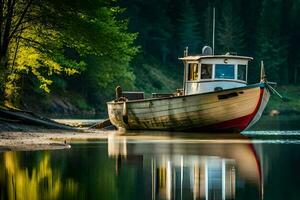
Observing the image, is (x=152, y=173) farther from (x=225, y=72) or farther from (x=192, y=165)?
(x=225, y=72)

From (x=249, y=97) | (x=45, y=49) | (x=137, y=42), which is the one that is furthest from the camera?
(x=137, y=42)

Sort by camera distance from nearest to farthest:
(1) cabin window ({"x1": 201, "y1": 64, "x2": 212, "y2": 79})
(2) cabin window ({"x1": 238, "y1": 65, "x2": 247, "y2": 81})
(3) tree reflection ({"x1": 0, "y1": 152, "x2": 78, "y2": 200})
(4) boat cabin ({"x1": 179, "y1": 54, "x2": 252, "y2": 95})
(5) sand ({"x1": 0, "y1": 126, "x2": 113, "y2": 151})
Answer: (3) tree reflection ({"x1": 0, "y1": 152, "x2": 78, "y2": 200}) → (5) sand ({"x1": 0, "y1": 126, "x2": 113, "y2": 151}) → (4) boat cabin ({"x1": 179, "y1": 54, "x2": 252, "y2": 95}) → (1) cabin window ({"x1": 201, "y1": 64, "x2": 212, "y2": 79}) → (2) cabin window ({"x1": 238, "y1": 65, "x2": 247, "y2": 81})

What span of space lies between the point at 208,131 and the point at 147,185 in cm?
2266

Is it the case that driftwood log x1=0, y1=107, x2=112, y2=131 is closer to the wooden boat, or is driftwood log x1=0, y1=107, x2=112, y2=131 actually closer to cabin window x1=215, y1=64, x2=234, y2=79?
the wooden boat

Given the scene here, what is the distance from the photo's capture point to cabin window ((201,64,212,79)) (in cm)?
3741

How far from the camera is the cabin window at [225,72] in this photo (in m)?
37.3

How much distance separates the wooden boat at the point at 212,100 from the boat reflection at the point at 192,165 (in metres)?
7.33

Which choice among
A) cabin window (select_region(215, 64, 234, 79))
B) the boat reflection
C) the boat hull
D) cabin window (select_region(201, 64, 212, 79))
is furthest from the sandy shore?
cabin window (select_region(215, 64, 234, 79))

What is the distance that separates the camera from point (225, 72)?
37406mm

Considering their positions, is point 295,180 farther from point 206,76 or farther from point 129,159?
point 206,76

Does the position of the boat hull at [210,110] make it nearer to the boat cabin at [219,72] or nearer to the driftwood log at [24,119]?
the boat cabin at [219,72]

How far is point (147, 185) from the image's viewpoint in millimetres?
15078

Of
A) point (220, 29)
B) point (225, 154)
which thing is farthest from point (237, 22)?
point (225, 154)

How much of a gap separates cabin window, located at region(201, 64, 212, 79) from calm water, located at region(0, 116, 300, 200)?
1185 cm
